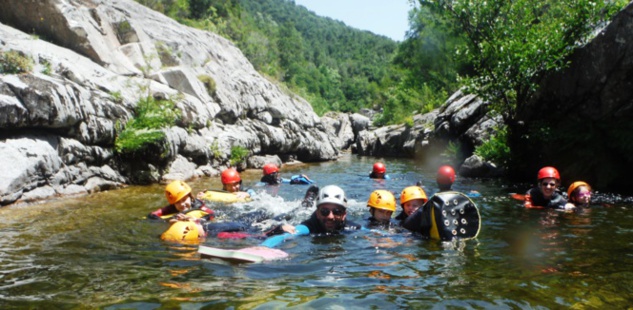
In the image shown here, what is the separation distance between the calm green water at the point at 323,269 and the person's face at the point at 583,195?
138 cm

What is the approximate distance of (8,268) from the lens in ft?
16.5

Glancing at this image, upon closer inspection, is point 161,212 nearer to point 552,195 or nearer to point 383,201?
point 383,201

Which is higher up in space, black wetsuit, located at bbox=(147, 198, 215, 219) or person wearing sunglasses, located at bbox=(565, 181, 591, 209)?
person wearing sunglasses, located at bbox=(565, 181, 591, 209)

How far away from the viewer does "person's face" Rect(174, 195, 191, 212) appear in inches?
339

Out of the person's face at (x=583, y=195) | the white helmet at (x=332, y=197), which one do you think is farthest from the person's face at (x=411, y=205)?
the person's face at (x=583, y=195)

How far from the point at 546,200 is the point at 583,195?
830mm

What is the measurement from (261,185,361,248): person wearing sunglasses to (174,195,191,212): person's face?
252 centimetres

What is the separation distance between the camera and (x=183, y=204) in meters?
8.67

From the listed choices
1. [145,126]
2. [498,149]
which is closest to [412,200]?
[145,126]

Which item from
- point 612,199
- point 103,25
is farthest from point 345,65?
point 612,199

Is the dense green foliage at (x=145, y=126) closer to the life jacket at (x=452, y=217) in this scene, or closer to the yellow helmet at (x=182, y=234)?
the yellow helmet at (x=182, y=234)

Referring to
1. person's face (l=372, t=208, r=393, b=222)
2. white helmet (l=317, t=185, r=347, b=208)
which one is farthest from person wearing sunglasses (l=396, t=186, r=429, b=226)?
white helmet (l=317, t=185, r=347, b=208)

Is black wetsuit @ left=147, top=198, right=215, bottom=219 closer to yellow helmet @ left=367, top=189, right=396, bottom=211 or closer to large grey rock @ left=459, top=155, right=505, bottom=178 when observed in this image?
yellow helmet @ left=367, top=189, right=396, bottom=211

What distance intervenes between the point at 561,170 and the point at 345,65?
112342 millimetres
